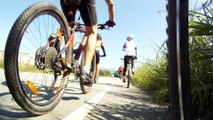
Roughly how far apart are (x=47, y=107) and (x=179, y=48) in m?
2.01

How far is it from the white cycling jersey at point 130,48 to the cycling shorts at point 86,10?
8058 millimetres

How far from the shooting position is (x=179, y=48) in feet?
2.93

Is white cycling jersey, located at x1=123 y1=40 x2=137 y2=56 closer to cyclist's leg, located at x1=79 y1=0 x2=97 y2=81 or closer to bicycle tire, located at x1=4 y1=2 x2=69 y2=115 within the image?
cyclist's leg, located at x1=79 y1=0 x2=97 y2=81

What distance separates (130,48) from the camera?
11922 millimetres

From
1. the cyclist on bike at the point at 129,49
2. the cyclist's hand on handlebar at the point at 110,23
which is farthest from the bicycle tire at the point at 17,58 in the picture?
the cyclist on bike at the point at 129,49

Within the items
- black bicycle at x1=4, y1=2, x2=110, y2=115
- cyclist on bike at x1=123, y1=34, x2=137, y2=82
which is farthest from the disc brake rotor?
cyclist on bike at x1=123, y1=34, x2=137, y2=82

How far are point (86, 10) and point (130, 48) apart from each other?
27.9 feet

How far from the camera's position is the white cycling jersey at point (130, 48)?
11.7 metres

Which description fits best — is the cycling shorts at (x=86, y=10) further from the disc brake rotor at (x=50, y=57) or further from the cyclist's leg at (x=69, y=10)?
the disc brake rotor at (x=50, y=57)

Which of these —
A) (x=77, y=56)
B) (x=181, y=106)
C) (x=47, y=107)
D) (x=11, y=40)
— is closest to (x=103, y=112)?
(x=47, y=107)

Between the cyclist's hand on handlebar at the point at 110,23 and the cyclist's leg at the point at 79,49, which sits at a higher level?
the cyclist's hand on handlebar at the point at 110,23

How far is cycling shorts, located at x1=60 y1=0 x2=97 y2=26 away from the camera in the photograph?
349 cm

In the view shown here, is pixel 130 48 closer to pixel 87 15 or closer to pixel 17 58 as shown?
pixel 87 15

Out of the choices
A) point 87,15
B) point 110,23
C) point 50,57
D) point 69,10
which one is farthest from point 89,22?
point 50,57
